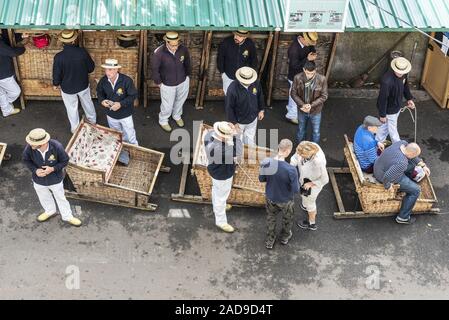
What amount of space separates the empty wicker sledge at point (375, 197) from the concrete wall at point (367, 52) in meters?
2.55

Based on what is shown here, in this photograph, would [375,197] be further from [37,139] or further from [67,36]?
[67,36]

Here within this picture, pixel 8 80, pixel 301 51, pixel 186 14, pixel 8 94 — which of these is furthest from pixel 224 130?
pixel 8 94

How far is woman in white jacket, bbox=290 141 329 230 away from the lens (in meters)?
8.13

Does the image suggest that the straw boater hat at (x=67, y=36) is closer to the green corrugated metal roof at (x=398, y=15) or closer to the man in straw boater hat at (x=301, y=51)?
the man in straw boater hat at (x=301, y=51)

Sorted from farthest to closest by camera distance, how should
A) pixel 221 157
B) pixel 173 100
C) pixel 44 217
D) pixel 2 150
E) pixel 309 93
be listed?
1. pixel 173 100
2. pixel 309 93
3. pixel 2 150
4. pixel 44 217
5. pixel 221 157

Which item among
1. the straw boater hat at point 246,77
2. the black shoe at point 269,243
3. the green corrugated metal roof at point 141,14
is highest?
the green corrugated metal roof at point 141,14

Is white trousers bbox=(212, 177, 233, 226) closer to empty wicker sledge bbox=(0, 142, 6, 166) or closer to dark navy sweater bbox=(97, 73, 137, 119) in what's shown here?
dark navy sweater bbox=(97, 73, 137, 119)

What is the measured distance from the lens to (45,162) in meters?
8.03

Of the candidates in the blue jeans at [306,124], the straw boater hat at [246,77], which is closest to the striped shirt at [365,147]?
the blue jeans at [306,124]

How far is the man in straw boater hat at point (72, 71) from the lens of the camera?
372 inches

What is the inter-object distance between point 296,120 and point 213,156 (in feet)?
10.3

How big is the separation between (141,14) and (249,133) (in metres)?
2.49

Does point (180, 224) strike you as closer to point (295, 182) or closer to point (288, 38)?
point (295, 182)

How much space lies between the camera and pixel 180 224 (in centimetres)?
902
